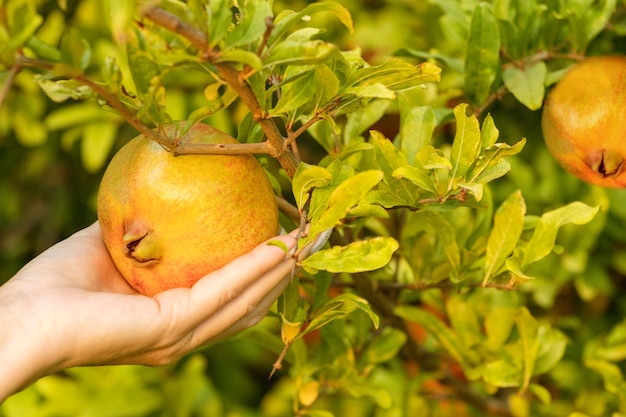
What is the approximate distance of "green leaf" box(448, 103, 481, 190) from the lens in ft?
2.52

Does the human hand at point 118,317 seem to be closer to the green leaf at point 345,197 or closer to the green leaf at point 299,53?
the green leaf at point 345,197

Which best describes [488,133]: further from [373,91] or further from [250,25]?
[250,25]

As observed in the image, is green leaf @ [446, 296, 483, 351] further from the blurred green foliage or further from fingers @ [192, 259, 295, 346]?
fingers @ [192, 259, 295, 346]

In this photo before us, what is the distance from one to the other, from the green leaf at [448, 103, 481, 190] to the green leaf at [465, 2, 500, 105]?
0.76 feet

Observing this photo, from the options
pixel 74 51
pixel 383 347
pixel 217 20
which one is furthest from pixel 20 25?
pixel 383 347

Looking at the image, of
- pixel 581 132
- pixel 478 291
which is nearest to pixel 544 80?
pixel 581 132

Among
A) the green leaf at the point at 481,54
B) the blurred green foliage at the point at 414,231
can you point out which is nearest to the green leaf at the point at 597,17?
the blurred green foliage at the point at 414,231

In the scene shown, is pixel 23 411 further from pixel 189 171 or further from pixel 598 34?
pixel 598 34

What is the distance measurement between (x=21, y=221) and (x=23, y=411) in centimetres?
70

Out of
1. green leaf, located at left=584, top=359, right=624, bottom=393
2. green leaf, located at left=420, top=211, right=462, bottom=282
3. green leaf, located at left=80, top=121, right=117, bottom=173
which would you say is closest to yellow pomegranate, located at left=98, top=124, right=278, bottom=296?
green leaf, located at left=420, top=211, right=462, bottom=282

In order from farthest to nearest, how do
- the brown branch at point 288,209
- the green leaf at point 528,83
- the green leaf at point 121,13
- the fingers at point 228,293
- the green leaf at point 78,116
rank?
1. the green leaf at point 78,116
2. the green leaf at point 528,83
3. the brown branch at point 288,209
4. the fingers at point 228,293
5. the green leaf at point 121,13

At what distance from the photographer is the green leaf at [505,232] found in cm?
91

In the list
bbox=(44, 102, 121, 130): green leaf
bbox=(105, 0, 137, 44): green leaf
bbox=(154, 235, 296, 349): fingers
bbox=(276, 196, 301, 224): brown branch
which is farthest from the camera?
bbox=(44, 102, 121, 130): green leaf

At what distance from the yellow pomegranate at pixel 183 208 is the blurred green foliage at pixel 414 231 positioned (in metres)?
0.05
